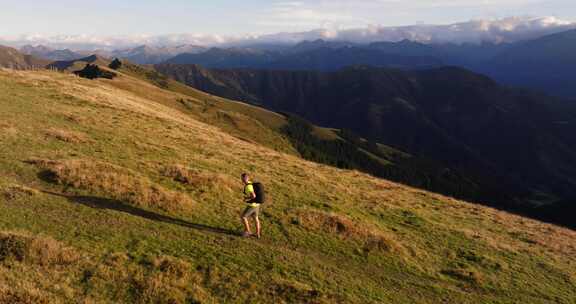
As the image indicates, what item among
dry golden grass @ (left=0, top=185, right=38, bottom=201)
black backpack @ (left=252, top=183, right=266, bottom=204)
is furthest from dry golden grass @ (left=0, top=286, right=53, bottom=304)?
black backpack @ (left=252, top=183, right=266, bottom=204)

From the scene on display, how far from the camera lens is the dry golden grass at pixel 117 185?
23281 millimetres

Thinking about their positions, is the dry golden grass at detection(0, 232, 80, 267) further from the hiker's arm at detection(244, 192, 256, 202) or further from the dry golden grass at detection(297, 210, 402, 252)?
the dry golden grass at detection(297, 210, 402, 252)

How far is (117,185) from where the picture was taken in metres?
24.2

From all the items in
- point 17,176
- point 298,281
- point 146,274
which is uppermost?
point 17,176

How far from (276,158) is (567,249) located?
98.6 ft

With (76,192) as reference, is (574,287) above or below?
below

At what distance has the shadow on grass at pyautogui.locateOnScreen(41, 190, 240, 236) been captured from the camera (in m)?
21.4

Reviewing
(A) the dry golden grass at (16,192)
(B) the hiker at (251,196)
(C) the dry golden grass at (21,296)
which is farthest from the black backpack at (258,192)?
(A) the dry golden grass at (16,192)

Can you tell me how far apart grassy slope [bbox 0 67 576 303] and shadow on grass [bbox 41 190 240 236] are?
0.10 meters

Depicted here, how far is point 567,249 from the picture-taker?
31.0 m

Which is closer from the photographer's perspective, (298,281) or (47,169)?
(298,281)

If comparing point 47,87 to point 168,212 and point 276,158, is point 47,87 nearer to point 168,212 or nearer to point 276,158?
point 276,158

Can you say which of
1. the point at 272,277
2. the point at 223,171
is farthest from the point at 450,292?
the point at 223,171

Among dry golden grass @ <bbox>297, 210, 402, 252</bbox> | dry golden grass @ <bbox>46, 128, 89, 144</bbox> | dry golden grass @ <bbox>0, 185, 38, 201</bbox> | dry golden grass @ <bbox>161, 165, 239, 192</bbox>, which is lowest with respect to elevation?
dry golden grass @ <bbox>297, 210, 402, 252</bbox>
